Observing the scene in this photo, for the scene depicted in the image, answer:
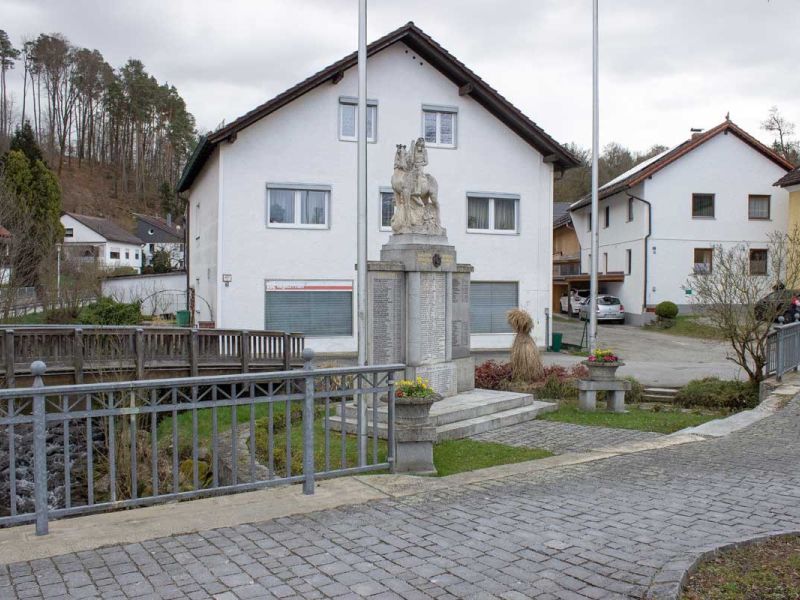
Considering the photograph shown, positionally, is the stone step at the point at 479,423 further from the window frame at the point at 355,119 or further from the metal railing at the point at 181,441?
the window frame at the point at 355,119

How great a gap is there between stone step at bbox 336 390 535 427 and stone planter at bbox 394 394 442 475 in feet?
7.98

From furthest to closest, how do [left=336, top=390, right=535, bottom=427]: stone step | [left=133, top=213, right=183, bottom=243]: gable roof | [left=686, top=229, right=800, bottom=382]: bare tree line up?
[left=133, top=213, right=183, bottom=243]: gable roof < [left=686, top=229, right=800, bottom=382]: bare tree < [left=336, top=390, right=535, bottom=427]: stone step

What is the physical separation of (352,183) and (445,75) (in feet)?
17.0

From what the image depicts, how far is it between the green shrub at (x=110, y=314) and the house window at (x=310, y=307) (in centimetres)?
576

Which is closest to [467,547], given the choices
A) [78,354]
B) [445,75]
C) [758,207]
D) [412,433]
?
[412,433]

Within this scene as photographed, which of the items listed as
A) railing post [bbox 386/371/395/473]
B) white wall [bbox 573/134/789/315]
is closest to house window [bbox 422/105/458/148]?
white wall [bbox 573/134/789/315]

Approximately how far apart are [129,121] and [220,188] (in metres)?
57.6

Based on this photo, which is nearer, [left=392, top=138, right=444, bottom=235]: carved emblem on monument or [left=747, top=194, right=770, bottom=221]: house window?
[left=392, top=138, right=444, bottom=235]: carved emblem on monument

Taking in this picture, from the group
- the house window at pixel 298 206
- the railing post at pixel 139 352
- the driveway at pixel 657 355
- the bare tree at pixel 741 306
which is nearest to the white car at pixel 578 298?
the driveway at pixel 657 355

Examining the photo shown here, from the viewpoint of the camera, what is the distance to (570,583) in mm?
4426

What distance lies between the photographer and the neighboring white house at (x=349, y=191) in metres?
22.8

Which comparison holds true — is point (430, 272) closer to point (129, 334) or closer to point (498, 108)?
point (129, 334)

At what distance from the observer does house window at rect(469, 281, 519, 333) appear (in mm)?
25266

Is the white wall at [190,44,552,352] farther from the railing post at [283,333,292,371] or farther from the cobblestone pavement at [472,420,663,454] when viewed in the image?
A: the cobblestone pavement at [472,420,663,454]
